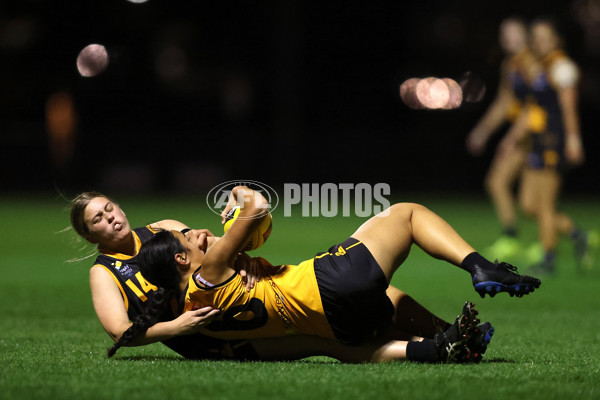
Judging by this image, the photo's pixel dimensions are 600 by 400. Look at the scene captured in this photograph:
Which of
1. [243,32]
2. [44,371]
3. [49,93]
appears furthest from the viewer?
[243,32]

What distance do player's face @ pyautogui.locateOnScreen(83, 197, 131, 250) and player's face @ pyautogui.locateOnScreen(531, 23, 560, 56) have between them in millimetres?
6604

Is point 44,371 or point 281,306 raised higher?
point 281,306

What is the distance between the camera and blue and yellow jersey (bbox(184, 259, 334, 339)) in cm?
508

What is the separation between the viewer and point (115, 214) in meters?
5.87

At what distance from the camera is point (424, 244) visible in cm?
531

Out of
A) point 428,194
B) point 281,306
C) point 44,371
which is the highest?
point 281,306

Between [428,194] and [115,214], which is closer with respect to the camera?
[115,214]

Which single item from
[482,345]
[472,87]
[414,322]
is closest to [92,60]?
[472,87]

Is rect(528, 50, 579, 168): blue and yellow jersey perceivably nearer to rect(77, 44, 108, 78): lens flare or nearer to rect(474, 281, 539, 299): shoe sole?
rect(474, 281, 539, 299): shoe sole

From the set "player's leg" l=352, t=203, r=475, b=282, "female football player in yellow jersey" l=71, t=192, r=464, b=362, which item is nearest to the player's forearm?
"female football player in yellow jersey" l=71, t=192, r=464, b=362

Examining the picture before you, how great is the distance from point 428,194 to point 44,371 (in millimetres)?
20964

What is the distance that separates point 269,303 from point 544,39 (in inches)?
272

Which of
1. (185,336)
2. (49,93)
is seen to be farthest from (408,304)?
(49,93)

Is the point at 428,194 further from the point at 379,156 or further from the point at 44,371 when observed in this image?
the point at 44,371
